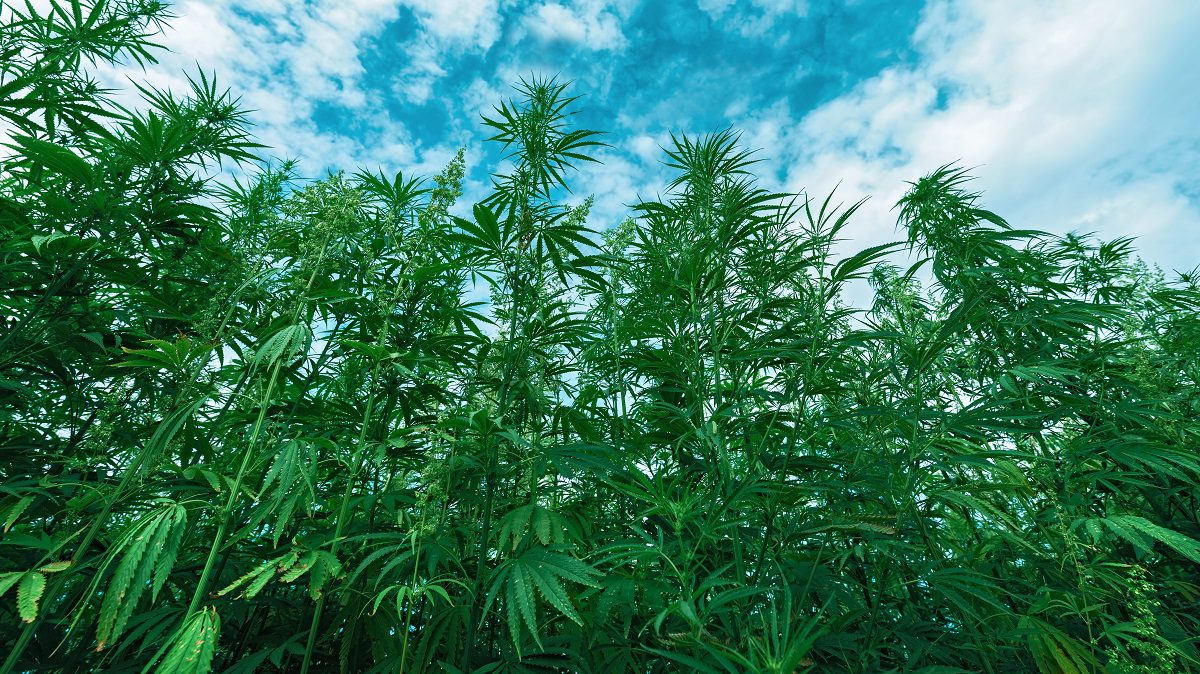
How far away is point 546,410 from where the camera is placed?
7.04ft

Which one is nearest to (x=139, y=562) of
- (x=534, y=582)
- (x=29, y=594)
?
(x=29, y=594)

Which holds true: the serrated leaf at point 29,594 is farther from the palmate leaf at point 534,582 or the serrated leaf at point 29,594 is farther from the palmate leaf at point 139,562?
the palmate leaf at point 534,582

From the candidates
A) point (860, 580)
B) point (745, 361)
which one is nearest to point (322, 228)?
point (745, 361)

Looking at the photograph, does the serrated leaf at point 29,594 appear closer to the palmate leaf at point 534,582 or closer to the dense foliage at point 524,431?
the dense foliage at point 524,431

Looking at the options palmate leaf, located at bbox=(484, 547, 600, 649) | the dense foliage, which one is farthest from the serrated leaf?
palmate leaf, located at bbox=(484, 547, 600, 649)

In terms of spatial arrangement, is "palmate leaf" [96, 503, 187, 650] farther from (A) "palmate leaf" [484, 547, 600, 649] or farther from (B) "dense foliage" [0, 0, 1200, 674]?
(A) "palmate leaf" [484, 547, 600, 649]

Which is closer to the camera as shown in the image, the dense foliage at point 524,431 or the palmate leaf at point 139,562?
the palmate leaf at point 139,562

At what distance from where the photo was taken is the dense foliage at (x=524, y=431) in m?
1.64

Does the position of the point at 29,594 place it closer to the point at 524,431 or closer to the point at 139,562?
the point at 139,562

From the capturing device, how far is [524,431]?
2248 mm

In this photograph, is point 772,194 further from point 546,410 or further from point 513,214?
point 546,410

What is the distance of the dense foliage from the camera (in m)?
1.64

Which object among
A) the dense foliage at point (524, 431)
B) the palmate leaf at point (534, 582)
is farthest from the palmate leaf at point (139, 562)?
the palmate leaf at point (534, 582)

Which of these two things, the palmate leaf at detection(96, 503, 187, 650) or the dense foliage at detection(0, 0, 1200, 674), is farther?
the dense foliage at detection(0, 0, 1200, 674)
